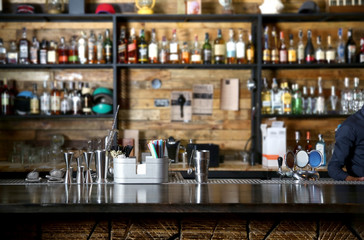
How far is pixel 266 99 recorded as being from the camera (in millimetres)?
4223

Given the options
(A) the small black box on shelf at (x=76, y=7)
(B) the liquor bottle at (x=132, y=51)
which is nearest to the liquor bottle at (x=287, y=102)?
(B) the liquor bottle at (x=132, y=51)

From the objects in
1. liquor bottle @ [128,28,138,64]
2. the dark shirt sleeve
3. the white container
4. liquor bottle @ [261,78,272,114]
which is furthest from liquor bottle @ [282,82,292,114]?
the white container

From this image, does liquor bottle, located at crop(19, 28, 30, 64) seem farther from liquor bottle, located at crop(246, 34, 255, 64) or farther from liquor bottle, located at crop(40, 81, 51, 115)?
liquor bottle, located at crop(246, 34, 255, 64)

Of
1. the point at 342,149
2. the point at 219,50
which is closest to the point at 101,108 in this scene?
the point at 219,50

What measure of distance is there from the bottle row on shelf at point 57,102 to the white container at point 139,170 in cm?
169

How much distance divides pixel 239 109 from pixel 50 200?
2746mm

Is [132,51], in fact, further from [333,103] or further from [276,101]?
[333,103]

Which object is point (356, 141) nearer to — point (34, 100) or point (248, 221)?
point (248, 221)

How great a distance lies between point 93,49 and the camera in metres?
4.17

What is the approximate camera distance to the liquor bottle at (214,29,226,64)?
4.20 metres

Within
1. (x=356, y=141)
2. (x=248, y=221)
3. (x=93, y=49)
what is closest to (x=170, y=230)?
(x=248, y=221)

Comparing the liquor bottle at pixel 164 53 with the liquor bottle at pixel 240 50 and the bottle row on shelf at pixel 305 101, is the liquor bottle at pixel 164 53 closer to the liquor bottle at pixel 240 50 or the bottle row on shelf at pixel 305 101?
the liquor bottle at pixel 240 50

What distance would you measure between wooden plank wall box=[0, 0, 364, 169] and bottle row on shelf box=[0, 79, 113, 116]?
172 mm

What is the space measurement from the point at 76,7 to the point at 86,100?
80cm
